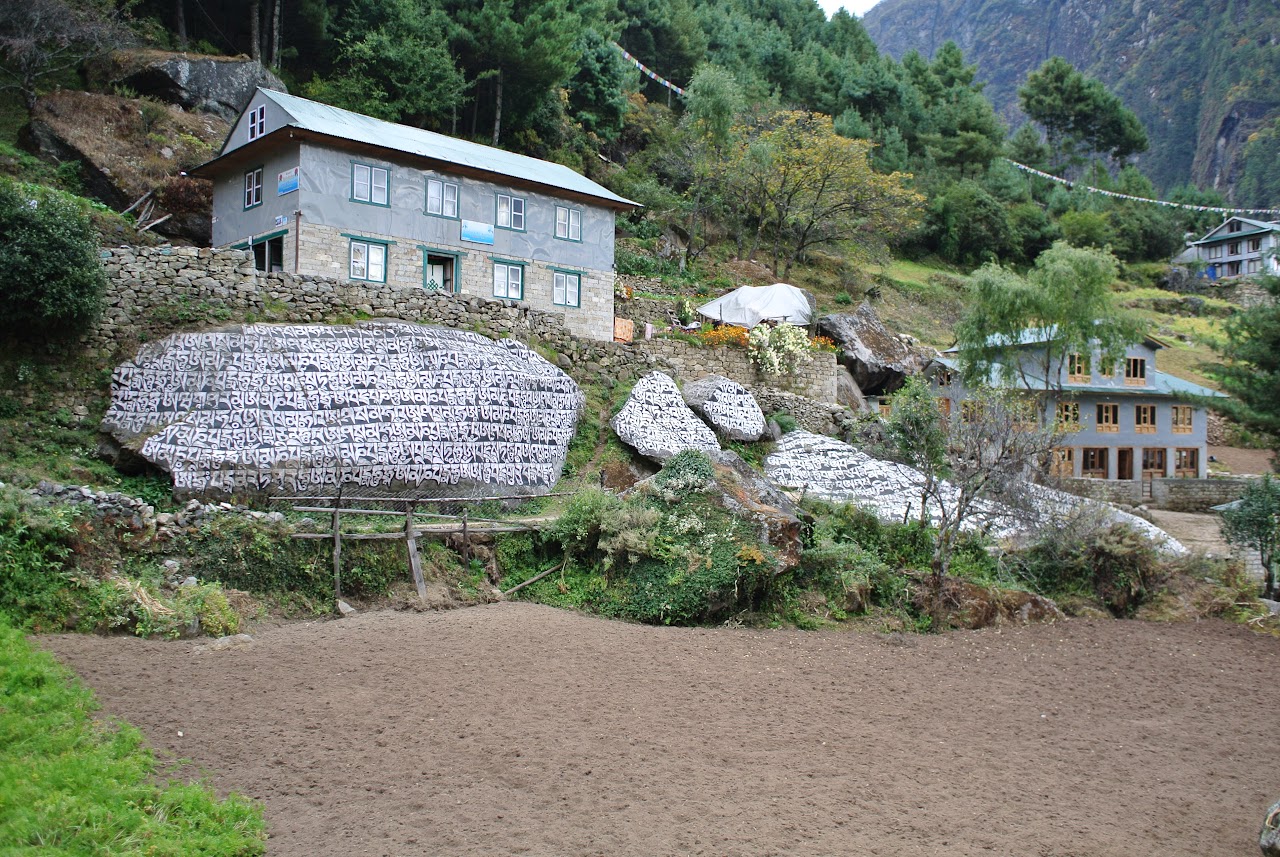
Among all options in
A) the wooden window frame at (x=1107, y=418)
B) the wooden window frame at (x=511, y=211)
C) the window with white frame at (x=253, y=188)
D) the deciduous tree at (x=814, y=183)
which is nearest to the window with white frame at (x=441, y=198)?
the wooden window frame at (x=511, y=211)

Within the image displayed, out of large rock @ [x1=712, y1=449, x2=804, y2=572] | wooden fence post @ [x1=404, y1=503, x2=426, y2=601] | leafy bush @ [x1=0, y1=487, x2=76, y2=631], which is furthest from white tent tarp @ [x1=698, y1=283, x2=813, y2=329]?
leafy bush @ [x1=0, y1=487, x2=76, y2=631]

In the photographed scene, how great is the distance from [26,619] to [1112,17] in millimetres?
191549

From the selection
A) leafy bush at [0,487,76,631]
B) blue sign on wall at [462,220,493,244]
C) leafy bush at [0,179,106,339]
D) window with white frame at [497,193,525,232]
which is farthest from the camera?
window with white frame at [497,193,525,232]

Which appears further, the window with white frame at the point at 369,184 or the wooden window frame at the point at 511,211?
the wooden window frame at the point at 511,211

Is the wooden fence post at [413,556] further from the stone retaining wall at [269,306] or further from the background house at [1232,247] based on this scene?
the background house at [1232,247]

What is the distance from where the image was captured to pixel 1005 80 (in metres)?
182

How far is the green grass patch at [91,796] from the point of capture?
6223mm

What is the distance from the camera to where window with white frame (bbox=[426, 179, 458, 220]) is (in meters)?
24.3

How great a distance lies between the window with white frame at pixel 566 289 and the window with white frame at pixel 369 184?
558 centimetres

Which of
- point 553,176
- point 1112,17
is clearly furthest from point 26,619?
point 1112,17

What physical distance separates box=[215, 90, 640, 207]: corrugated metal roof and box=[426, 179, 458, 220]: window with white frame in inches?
26.9

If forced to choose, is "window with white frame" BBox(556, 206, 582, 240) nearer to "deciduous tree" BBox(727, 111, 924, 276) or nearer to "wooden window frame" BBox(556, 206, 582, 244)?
"wooden window frame" BBox(556, 206, 582, 244)

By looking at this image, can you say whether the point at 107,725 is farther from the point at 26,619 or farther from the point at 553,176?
the point at 553,176

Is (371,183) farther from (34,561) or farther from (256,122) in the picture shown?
(34,561)
